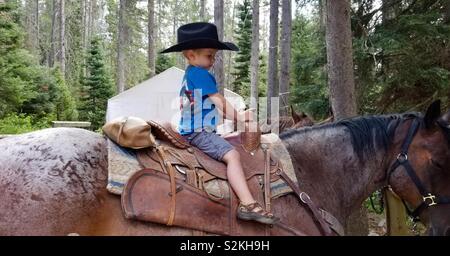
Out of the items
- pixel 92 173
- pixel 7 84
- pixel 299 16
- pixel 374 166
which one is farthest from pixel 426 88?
pixel 7 84

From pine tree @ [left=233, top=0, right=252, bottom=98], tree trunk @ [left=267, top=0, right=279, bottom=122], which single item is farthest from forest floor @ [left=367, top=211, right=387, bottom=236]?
pine tree @ [left=233, top=0, right=252, bottom=98]

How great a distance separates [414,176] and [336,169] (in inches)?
20.6

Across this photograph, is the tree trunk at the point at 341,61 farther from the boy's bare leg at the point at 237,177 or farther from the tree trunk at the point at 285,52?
the tree trunk at the point at 285,52

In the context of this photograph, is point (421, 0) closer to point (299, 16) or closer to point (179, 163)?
point (179, 163)

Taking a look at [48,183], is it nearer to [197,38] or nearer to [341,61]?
[197,38]

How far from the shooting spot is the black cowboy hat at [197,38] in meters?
2.88

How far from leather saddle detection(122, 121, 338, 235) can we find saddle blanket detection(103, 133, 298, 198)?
0.11 ft

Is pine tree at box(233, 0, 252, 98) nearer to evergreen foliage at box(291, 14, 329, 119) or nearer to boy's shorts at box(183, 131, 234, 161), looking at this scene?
evergreen foliage at box(291, 14, 329, 119)

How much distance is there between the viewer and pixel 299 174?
293cm

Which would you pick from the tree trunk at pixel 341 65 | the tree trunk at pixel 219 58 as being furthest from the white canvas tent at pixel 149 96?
the tree trunk at pixel 341 65

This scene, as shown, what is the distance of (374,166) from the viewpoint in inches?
118

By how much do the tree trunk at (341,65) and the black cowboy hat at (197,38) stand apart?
9.51 feet

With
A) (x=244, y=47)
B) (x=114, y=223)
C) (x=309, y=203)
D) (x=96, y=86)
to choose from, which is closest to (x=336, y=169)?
(x=309, y=203)
